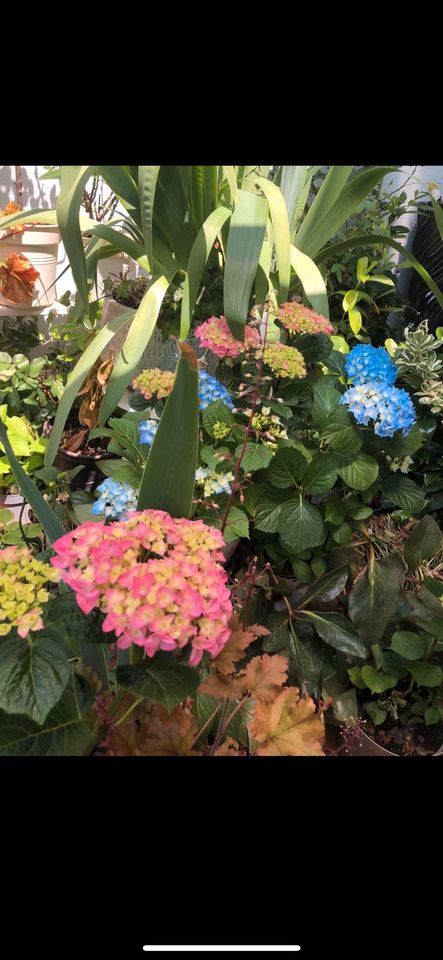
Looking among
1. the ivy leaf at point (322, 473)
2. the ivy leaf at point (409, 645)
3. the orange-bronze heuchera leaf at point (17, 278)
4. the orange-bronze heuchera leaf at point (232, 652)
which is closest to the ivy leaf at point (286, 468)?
the ivy leaf at point (322, 473)

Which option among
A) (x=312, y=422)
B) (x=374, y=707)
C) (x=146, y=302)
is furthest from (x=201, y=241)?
(x=374, y=707)

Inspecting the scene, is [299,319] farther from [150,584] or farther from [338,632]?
[150,584]

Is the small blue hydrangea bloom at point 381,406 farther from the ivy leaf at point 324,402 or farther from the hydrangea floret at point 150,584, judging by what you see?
the hydrangea floret at point 150,584

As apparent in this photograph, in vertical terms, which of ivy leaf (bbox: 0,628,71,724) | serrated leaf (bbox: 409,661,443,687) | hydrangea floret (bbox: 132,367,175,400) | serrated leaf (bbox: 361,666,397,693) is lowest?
serrated leaf (bbox: 361,666,397,693)

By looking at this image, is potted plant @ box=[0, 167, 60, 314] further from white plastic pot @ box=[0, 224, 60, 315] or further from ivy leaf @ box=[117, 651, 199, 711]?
ivy leaf @ box=[117, 651, 199, 711]

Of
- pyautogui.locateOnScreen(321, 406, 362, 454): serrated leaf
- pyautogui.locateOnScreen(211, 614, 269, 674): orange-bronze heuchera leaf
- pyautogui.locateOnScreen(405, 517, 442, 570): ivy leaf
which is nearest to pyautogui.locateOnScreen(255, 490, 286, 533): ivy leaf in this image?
pyautogui.locateOnScreen(321, 406, 362, 454): serrated leaf

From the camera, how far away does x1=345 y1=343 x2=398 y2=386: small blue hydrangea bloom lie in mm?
999

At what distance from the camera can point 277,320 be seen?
1.16 meters

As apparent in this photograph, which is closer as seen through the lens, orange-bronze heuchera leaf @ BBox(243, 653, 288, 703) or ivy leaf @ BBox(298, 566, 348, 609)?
orange-bronze heuchera leaf @ BBox(243, 653, 288, 703)

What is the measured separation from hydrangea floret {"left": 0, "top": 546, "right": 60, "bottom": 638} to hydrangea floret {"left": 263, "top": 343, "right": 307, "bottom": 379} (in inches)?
20.8

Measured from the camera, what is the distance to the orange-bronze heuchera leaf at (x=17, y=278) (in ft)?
5.67

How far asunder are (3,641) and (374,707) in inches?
28.3
